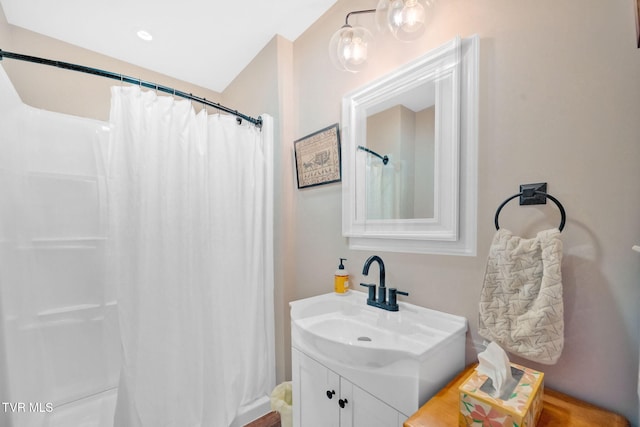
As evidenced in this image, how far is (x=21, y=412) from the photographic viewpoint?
117 centimetres

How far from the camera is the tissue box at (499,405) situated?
554 millimetres

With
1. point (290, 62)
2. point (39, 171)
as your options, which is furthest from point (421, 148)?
point (39, 171)

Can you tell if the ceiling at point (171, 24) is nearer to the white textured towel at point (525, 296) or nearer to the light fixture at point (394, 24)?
the light fixture at point (394, 24)

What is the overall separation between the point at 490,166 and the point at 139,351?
173 centimetres

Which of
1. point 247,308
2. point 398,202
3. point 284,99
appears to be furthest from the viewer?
point 284,99

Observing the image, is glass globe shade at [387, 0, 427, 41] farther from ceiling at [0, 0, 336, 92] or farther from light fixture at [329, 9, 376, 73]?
ceiling at [0, 0, 336, 92]

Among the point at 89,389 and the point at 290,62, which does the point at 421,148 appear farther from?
the point at 89,389

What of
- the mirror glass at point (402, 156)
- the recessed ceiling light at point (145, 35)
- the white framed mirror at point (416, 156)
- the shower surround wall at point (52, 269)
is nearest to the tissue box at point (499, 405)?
the white framed mirror at point (416, 156)

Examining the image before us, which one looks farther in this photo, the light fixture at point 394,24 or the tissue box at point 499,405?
the light fixture at point 394,24

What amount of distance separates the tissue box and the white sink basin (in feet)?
0.46

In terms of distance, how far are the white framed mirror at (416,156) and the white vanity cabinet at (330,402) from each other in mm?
587

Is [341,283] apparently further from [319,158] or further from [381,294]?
[319,158]

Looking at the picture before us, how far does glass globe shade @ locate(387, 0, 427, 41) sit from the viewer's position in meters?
0.96

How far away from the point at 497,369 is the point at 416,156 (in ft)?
2.65
